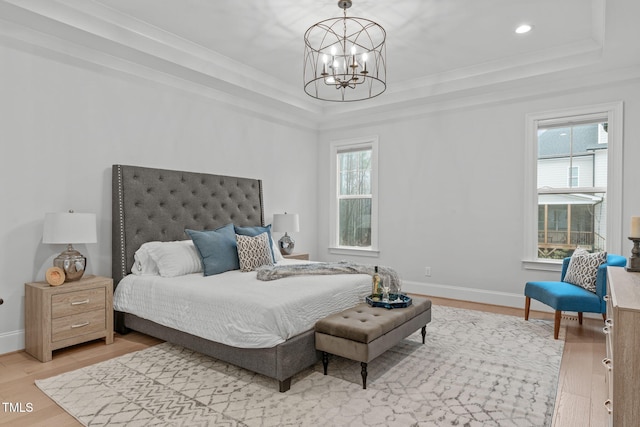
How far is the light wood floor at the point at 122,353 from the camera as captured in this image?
7.06 ft

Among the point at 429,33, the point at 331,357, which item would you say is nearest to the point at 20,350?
the point at 331,357

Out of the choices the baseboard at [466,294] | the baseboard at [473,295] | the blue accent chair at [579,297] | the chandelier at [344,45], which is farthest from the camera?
the baseboard at [466,294]

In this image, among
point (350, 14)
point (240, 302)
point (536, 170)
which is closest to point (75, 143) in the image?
point (240, 302)

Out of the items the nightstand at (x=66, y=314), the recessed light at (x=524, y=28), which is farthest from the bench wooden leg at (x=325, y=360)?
the recessed light at (x=524, y=28)

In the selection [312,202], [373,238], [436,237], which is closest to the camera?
[436,237]

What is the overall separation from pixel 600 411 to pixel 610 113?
321cm

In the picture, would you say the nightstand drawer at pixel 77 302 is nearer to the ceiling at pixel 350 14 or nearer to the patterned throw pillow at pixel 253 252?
the patterned throw pillow at pixel 253 252

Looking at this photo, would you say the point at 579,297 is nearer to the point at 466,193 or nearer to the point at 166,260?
the point at 466,193

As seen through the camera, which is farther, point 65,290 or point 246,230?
point 246,230

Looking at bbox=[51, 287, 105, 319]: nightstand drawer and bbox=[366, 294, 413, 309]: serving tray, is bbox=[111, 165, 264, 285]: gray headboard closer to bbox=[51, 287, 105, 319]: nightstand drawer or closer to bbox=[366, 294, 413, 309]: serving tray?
bbox=[51, 287, 105, 319]: nightstand drawer

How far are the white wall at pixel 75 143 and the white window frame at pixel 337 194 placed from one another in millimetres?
1812

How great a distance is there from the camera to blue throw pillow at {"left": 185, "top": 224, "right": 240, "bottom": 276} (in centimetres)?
356

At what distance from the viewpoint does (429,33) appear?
3588 millimetres

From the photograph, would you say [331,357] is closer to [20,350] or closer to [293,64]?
[20,350]
